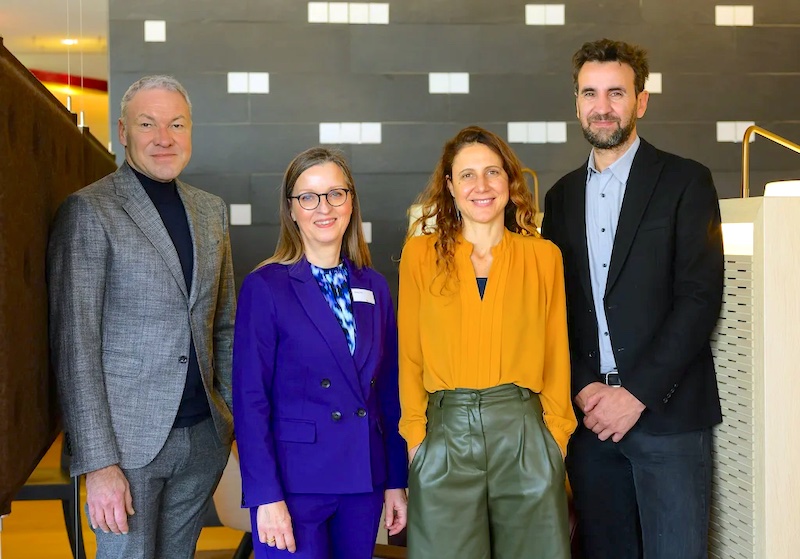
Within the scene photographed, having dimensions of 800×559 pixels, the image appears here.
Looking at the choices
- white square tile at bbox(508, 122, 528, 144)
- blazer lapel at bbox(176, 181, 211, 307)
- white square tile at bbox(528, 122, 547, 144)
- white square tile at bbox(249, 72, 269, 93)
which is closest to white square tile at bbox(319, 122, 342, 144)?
white square tile at bbox(249, 72, 269, 93)

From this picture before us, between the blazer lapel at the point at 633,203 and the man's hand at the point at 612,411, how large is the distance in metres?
0.27

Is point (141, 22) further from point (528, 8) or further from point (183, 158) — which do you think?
point (183, 158)

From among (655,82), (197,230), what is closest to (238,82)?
(655,82)

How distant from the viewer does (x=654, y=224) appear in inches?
89.7

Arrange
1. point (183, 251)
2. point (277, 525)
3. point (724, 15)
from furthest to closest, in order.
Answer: point (724, 15), point (183, 251), point (277, 525)

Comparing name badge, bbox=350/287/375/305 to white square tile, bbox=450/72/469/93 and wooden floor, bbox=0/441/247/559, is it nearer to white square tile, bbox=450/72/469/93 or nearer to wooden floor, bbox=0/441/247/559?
wooden floor, bbox=0/441/247/559

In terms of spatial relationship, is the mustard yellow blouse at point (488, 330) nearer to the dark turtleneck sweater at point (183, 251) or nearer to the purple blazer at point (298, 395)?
the purple blazer at point (298, 395)

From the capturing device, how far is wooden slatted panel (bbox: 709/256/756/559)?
85.3 inches

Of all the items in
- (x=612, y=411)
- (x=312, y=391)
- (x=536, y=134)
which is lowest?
(x=612, y=411)

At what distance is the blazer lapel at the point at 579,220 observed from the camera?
232 cm

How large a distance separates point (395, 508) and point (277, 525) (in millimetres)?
324

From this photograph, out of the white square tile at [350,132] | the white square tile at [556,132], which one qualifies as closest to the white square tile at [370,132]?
the white square tile at [350,132]

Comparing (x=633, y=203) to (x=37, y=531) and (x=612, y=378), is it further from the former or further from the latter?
(x=37, y=531)

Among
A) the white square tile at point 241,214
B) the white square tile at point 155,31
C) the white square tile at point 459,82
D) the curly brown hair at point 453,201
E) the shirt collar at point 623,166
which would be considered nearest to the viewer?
the curly brown hair at point 453,201
